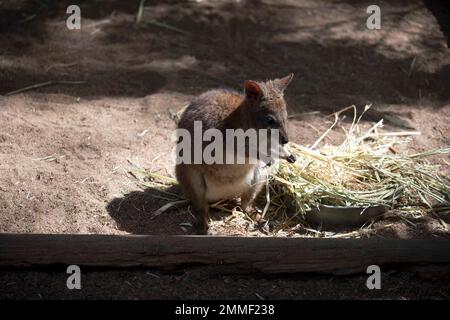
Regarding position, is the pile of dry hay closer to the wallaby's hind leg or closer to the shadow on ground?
the wallaby's hind leg

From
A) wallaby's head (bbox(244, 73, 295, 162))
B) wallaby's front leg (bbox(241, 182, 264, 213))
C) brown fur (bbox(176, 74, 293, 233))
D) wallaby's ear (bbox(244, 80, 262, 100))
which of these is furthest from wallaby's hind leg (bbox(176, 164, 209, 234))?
wallaby's ear (bbox(244, 80, 262, 100))

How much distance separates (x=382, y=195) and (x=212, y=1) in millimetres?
4131

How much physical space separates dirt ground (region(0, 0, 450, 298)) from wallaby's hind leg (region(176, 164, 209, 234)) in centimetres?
17

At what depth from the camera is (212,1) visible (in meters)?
8.66

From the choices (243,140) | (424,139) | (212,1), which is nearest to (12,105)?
(243,140)

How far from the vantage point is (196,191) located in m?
5.52

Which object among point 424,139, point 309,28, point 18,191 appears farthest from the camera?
point 309,28

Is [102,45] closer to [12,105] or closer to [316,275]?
[12,105]

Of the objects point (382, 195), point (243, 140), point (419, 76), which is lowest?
point (382, 195)

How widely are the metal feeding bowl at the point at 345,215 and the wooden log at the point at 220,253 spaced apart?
106cm

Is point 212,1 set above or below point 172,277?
above

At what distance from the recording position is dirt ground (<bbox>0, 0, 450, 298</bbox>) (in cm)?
557

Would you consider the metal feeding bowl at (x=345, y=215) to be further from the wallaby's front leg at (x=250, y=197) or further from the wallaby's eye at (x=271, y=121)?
the wallaby's eye at (x=271, y=121)

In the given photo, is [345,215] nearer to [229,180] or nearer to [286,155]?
[286,155]
